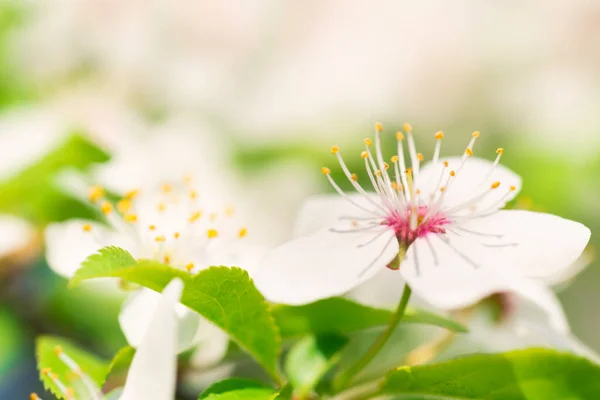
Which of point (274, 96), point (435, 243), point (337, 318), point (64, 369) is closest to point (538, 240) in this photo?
point (435, 243)

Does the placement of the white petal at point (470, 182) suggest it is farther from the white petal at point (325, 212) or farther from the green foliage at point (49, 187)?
the green foliage at point (49, 187)

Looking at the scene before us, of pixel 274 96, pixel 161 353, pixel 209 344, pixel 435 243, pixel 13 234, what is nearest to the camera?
pixel 161 353

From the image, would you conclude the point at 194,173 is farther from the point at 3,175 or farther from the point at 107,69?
the point at 107,69

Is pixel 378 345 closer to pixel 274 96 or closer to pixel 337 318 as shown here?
pixel 337 318

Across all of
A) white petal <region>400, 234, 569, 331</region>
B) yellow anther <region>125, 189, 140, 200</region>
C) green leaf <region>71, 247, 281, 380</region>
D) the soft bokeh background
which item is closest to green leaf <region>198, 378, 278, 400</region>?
green leaf <region>71, 247, 281, 380</region>

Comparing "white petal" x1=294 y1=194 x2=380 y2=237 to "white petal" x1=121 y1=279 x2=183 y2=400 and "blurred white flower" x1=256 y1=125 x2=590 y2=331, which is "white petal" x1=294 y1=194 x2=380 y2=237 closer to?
"blurred white flower" x1=256 y1=125 x2=590 y2=331

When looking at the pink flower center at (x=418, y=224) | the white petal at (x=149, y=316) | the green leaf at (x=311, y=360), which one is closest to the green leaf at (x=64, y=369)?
the white petal at (x=149, y=316)
